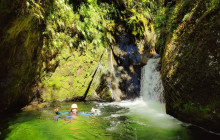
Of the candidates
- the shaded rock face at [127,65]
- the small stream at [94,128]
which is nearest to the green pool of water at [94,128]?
the small stream at [94,128]

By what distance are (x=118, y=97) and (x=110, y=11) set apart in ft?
17.8

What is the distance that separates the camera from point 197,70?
3865mm

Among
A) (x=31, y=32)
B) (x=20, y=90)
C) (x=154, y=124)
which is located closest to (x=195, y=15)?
(x=154, y=124)

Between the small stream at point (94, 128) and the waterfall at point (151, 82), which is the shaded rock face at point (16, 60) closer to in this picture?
the small stream at point (94, 128)

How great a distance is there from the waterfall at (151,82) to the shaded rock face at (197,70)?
2802 millimetres

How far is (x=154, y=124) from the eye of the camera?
4.79 meters

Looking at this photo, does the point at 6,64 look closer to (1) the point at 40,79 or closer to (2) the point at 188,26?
(1) the point at 40,79

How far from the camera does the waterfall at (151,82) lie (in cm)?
772

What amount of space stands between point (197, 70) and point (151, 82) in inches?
192

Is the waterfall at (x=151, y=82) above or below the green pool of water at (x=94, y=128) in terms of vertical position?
above

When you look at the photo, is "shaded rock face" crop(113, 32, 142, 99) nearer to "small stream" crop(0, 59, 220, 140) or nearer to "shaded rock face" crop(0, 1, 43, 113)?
"small stream" crop(0, 59, 220, 140)

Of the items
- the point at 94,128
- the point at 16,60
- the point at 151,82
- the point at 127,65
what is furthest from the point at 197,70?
the point at 127,65

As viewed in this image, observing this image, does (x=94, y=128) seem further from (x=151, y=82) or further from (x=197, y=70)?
(x=151, y=82)

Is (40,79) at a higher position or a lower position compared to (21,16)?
lower
